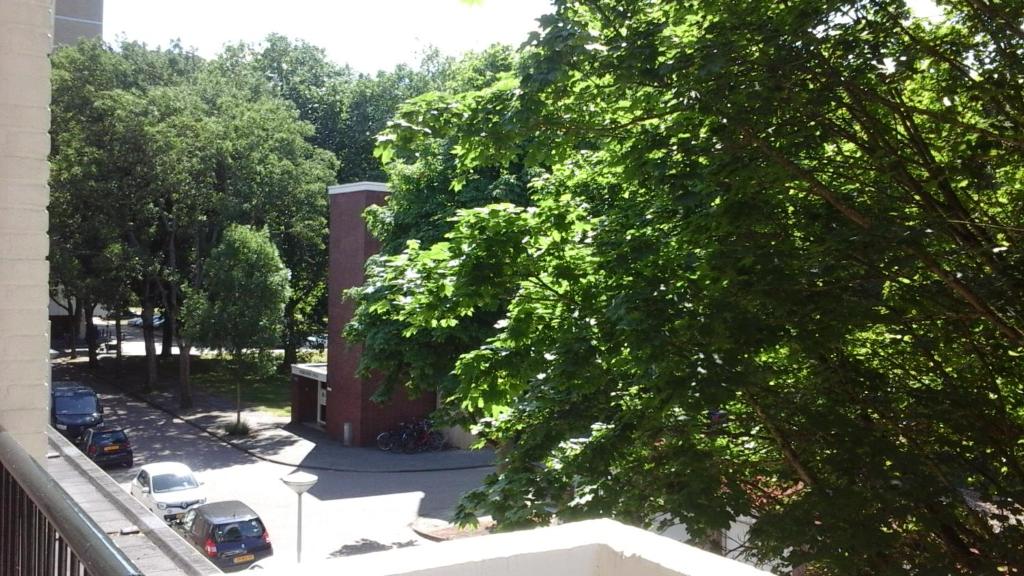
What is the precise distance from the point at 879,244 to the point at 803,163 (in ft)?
4.08

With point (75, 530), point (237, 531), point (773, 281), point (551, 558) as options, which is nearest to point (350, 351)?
point (237, 531)

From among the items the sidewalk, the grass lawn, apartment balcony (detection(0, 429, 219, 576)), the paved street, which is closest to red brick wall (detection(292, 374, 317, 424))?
the sidewalk

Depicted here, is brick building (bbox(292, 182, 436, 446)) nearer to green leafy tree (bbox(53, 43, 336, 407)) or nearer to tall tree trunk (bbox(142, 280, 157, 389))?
green leafy tree (bbox(53, 43, 336, 407))

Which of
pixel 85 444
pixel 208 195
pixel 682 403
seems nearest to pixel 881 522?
pixel 682 403

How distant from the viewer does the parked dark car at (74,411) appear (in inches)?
1061

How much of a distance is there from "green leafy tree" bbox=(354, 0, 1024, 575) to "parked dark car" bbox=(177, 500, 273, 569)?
1050 cm

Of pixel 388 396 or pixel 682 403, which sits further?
pixel 388 396

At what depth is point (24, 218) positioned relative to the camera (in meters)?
3.55

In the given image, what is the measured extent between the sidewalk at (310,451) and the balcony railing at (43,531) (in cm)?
2092

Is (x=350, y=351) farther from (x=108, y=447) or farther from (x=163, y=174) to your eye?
(x=163, y=174)

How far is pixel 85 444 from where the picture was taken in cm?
2472

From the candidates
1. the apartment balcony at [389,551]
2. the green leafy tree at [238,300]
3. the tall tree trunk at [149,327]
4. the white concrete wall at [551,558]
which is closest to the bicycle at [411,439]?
the green leafy tree at [238,300]

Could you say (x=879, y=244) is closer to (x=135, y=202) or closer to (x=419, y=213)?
(x=419, y=213)

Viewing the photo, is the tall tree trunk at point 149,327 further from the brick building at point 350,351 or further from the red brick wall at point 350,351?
the red brick wall at point 350,351
